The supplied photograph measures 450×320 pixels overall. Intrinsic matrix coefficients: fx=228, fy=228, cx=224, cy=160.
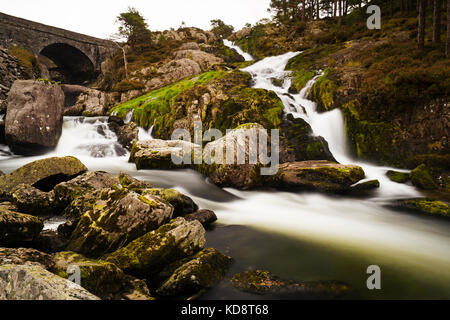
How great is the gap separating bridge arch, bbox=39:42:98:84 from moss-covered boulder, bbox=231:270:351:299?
130ft

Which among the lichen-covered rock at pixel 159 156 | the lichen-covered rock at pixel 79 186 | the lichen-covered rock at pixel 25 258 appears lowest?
the lichen-covered rock at pixel 25 258

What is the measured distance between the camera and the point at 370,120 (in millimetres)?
10672

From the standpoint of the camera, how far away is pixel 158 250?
11.6 feet

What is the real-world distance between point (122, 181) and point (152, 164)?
3.52m

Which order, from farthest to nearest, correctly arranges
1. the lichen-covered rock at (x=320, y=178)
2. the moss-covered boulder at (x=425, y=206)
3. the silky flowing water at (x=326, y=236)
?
the lichen-covered rock at (x=320, y=178) → the moss-covered boulder at (x=425, y=206) → the silky flowing water at (x=326, y=236)

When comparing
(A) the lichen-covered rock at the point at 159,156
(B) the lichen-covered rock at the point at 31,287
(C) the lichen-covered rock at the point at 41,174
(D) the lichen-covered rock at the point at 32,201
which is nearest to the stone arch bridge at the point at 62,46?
(A) the lichen-covered rock at the point at 159,156

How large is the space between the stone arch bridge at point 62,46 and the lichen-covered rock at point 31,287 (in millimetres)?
33690

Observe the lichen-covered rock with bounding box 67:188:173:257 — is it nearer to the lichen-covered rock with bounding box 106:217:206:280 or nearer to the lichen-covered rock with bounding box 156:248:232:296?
the lichen-covered rock with bounding box 106:217:206:280

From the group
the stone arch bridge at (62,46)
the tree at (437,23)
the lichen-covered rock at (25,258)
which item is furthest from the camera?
the stone arch bridge at (62,46)

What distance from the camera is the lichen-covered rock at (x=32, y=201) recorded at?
5230 mm

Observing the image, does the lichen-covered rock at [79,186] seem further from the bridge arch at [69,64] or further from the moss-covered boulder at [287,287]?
the bridge arch at [69,64]

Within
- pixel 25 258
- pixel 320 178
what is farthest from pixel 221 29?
pixel 25 258

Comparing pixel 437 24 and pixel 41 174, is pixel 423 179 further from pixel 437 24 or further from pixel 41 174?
pixel 41 174
